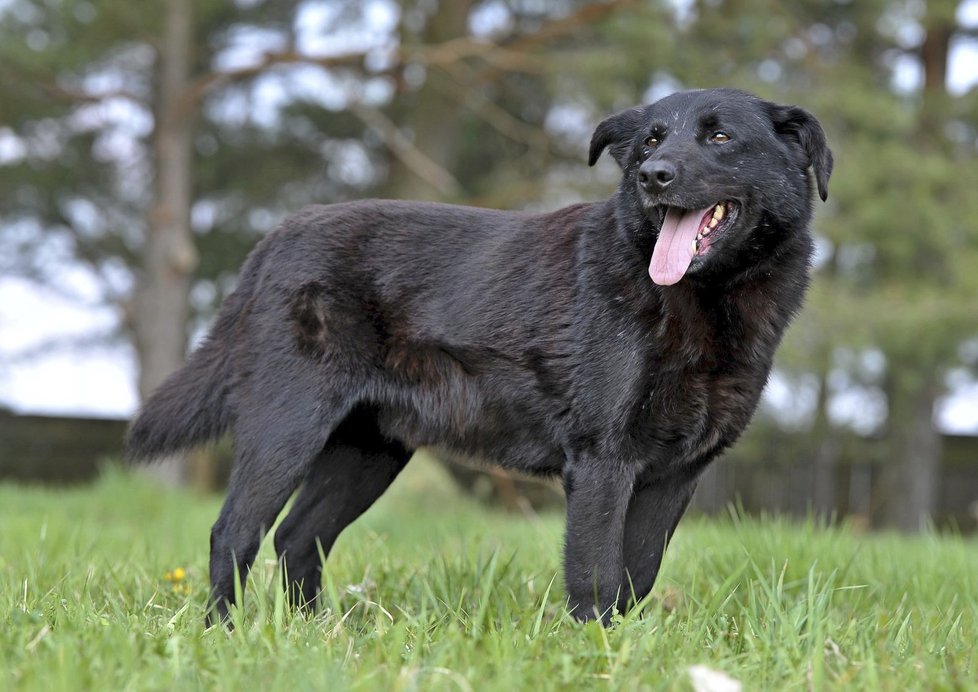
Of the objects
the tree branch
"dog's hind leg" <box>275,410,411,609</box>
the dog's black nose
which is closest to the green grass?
"dog's hind leg" <box>275,410,411,609</box>

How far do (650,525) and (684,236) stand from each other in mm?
824

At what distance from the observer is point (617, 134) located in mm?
3217

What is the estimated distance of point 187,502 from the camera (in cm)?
801

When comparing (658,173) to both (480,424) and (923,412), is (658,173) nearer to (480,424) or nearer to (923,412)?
(480,424)

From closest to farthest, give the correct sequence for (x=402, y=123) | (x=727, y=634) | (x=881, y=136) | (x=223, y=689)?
(x=223, y=689)
(x=727, y=634)
(x=881, y=136)
(x=402, y=123)

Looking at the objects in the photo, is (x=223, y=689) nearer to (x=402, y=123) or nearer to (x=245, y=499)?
(x=245, y=499)

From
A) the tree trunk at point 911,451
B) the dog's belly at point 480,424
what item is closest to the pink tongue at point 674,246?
the dog's belly at point 480,424

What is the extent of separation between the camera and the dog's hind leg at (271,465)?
3123 mm

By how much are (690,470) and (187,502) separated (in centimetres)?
575

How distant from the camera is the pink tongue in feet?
9.19

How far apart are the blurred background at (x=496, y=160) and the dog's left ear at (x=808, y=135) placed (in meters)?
3.65

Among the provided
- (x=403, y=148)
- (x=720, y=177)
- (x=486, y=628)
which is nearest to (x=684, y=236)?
(x=720, y=177)

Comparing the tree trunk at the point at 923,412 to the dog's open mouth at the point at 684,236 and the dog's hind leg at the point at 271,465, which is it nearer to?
the dog's open mouth at the point at 684,236

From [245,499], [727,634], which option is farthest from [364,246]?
[727,634]
